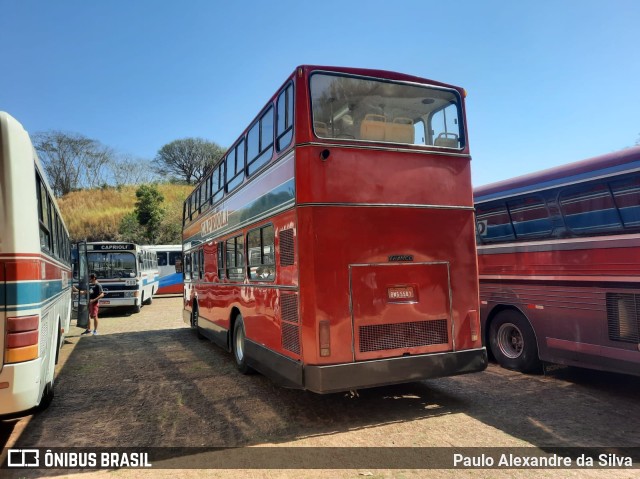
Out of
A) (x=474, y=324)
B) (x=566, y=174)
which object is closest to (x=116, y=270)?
(x=474, y=324)

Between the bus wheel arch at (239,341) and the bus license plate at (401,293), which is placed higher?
the bus license plate at (401,293)

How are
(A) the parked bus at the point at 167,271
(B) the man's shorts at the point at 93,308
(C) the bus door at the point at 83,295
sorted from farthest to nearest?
(A) the parked bus at the point at 167,271 → (B) the man's shorts at the point at 93,308 → (C) the bus door at the point at 83,295

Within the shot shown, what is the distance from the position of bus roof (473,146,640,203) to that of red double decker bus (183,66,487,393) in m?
1.58

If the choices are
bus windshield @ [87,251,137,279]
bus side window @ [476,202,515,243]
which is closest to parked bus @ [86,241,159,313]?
bus windshield @ [87,251,137,279]

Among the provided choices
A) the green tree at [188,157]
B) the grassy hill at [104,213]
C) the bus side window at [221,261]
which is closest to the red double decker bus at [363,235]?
the bus side window at [221,261]

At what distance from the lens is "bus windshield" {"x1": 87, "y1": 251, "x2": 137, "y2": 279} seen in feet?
53.1

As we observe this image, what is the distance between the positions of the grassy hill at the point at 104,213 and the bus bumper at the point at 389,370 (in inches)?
1368

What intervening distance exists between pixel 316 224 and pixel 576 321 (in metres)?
4.01

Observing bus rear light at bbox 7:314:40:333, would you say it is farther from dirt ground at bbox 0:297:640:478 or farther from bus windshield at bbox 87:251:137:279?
bus windshield at bbox 87:251:137:279

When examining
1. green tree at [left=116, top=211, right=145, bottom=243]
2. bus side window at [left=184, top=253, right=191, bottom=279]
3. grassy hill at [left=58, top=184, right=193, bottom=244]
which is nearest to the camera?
bus side window at [left=184, top=253, right=191, bottom=279]

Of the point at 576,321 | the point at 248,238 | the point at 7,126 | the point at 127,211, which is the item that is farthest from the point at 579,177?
the point at 127,211

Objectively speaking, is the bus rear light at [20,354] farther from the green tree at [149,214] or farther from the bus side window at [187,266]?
the green tree at [149,214]

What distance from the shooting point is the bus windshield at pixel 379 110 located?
5.13 m

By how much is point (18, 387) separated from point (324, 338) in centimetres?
286
